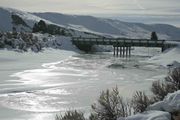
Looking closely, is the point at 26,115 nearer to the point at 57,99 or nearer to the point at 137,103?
the point at 57,99

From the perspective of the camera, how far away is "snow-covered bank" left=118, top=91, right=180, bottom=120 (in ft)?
27.3

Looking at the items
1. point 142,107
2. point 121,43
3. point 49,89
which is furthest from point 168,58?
point 142,107

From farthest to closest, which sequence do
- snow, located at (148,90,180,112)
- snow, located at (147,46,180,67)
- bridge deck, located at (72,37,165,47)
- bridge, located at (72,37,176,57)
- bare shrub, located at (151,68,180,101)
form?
bridge deck, located at (72,37,165,47)
bridge, located at (72,37,176,57)
snow, located at (147,46,180,67)
bare shrub, located at (151,68,180,101)
snow, located at (148,90,180,112)

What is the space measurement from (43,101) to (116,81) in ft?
33.4

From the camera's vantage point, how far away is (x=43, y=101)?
860 inches

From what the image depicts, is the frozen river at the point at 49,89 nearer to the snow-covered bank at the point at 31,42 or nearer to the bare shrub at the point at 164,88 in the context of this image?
the bare shrub at the point at 164,88

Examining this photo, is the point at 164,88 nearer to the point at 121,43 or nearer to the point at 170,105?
the point at 170,105

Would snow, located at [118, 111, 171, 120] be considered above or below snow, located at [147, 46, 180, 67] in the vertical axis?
above

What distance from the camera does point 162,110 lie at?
9.23 meters

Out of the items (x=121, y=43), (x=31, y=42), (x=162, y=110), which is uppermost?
(x=162, y=110)

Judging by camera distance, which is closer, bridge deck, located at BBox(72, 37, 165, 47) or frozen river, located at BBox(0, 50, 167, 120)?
frozen river, located at BBox(0, 50, 167, 120)

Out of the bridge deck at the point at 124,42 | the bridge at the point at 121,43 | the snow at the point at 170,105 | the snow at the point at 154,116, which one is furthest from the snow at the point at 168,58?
the snow at the point at 154,116

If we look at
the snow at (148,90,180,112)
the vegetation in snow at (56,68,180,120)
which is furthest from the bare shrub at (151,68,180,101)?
the snow at (148,90,180,112)

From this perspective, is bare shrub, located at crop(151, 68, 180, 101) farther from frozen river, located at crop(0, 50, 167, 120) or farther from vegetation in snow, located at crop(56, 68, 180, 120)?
frozen river, located at crop(0, 50, 167, 120)
